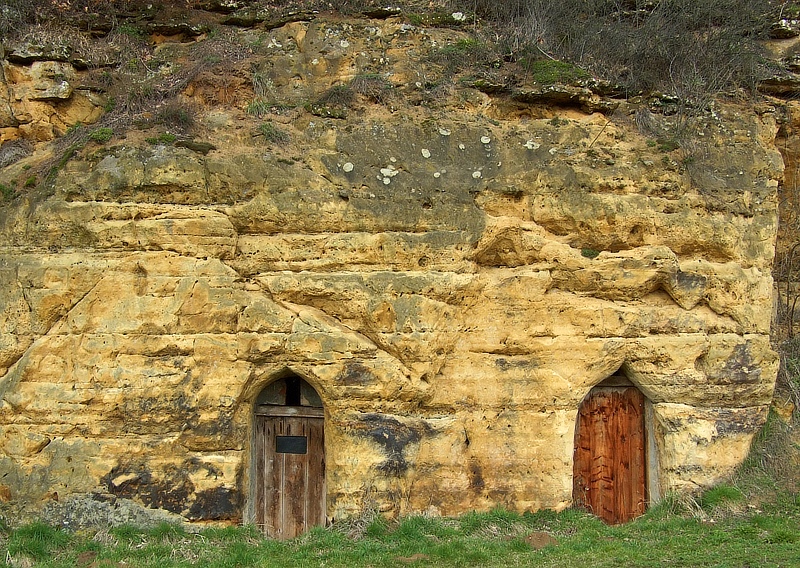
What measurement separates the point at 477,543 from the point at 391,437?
1.51 m

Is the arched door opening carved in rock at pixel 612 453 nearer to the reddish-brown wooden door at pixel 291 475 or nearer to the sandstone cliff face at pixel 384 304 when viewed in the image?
the sandstone cliff face at pixel 384 304

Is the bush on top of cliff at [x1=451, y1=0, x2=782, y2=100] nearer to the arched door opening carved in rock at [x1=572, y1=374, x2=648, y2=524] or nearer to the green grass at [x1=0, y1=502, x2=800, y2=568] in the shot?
the arched door opening carved in rock at [x1=572, y1=374, x2=648, y2=524]

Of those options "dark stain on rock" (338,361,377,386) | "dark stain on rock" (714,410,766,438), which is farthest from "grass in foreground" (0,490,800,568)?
"dark stain on rock" (338,361,377,386)

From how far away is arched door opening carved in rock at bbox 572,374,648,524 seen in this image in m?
8.98

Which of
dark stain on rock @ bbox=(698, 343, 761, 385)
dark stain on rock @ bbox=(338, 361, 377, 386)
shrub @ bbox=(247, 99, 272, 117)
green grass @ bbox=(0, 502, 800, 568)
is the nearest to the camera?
green grass @ bbox=(0, 502, 800, 568)

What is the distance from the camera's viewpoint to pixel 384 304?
8320 mm

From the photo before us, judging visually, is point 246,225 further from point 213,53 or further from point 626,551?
point 626,551

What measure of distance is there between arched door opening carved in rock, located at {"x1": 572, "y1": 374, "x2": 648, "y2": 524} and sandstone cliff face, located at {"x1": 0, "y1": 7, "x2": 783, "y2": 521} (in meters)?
0.31

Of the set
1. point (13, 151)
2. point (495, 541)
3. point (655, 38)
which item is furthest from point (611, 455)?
point (13, 151)

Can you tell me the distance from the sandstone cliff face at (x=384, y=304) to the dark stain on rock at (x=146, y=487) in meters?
0.02

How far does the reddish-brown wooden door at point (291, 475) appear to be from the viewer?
8867 millimetres

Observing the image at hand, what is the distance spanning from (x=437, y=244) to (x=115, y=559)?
16.0 ft

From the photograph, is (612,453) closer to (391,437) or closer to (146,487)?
(391,437)

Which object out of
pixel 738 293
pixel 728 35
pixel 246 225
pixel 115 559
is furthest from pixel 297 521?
pixel 728 35
